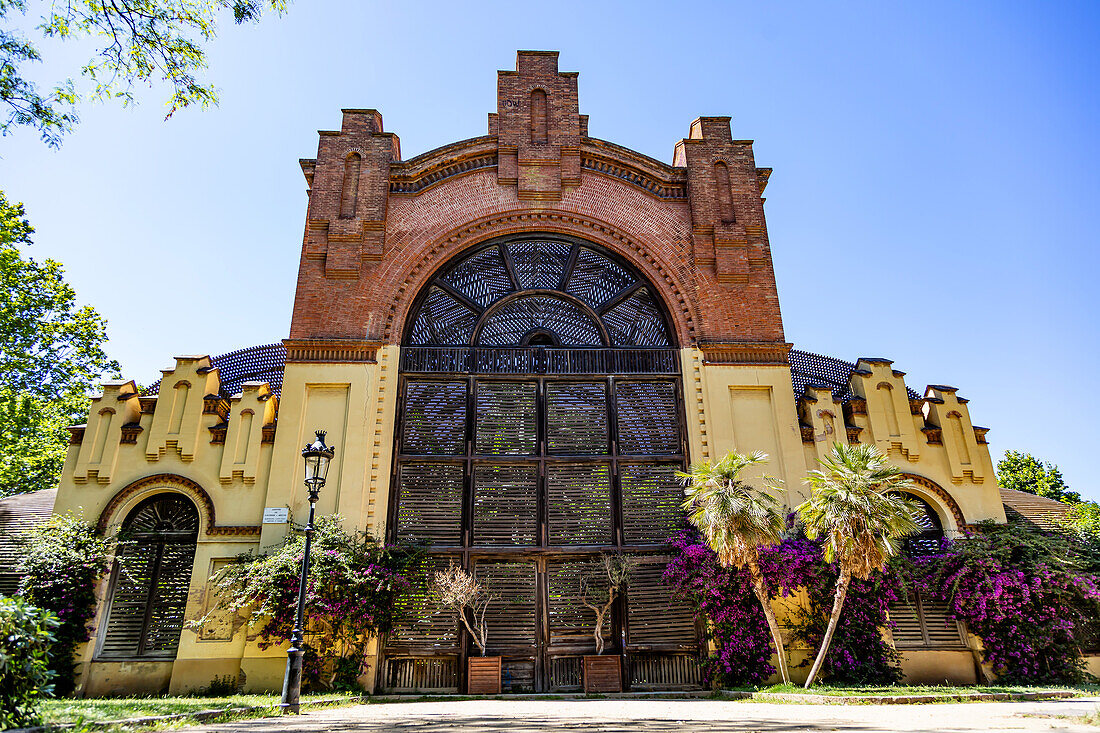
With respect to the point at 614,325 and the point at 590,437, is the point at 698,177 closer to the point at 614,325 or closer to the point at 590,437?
the point at 614,325

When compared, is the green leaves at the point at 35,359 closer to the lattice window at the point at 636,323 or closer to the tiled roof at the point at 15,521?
the tiled roof at the point at 15,521

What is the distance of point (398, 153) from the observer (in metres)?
18.7

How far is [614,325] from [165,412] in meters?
10.4

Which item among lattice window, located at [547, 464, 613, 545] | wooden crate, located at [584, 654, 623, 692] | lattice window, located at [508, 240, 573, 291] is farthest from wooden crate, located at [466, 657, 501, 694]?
lattice window, located at [508, 240, 573, 291]

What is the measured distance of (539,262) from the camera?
58.5 ft

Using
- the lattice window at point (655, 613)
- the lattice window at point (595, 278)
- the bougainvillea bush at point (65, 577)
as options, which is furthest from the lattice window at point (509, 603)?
the bougainvillea bush at point (65, 577)

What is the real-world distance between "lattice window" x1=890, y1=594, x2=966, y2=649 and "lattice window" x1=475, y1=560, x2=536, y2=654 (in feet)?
25.1

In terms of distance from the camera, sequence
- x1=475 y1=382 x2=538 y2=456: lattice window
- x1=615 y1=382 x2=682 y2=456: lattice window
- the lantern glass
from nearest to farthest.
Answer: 1. the lantern glass
2. x1=475 y1=382 x2=538 y2=456: lattice window
3. x1=615 y1=382 x2=682 y2=456: lattice window

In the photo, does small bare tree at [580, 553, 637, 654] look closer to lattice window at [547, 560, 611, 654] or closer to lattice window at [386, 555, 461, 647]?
lattice window at [547, 560, 611, 654]

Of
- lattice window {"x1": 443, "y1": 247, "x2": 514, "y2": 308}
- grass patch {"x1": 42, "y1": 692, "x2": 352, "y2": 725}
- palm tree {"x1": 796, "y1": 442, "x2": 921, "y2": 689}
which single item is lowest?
grass patch {"x1": 42, "y1": 692, "x2": 352, "y2": 725}

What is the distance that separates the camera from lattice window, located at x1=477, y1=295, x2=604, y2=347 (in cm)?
1703

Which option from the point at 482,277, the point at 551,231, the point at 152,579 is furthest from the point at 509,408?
the point at 152,579

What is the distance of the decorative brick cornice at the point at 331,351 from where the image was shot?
53.3ft

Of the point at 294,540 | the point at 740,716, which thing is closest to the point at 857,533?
the point at 740,716
